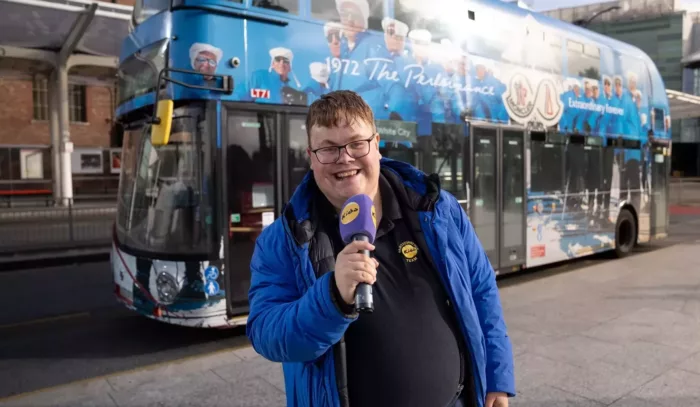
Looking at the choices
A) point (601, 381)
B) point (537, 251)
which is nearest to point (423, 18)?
point (537, 251)

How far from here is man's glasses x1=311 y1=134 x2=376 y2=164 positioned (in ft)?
6.00

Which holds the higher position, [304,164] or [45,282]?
[304,164]

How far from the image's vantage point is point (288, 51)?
576 cm

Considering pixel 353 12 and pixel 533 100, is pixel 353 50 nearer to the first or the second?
pixel 353 12

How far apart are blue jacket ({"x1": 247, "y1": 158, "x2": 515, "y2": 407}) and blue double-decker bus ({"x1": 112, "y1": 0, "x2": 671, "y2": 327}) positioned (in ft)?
11.7

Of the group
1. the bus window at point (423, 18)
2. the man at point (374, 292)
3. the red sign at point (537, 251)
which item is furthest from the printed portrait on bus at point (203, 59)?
the red sign at point (537, 251)

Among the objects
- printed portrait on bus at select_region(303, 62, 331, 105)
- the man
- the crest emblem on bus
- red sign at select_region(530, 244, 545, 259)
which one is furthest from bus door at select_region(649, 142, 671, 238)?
the man

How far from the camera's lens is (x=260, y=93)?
561 centimetres

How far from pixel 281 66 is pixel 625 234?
8.05 m

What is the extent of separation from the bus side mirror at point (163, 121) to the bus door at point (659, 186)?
9603mm

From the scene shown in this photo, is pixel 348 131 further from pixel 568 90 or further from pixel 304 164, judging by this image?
pixel 568 90

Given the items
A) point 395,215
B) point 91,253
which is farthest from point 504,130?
point 91,253

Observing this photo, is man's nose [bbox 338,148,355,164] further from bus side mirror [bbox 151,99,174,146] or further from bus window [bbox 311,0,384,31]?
bus window [bbox 311,0,384,31]

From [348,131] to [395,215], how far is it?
14.2 inches
